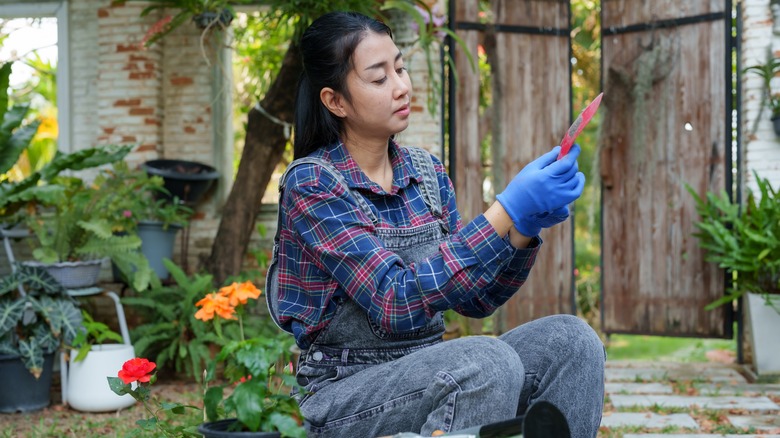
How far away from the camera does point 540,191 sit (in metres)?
1.73

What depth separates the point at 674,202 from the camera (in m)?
5.82

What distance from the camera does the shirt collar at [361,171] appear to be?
6.79ft

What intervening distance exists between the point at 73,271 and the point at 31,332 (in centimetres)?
41

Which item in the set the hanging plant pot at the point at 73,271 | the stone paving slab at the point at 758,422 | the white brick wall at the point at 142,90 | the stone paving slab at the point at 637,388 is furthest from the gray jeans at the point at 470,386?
the white brick wall at the point at 142,90

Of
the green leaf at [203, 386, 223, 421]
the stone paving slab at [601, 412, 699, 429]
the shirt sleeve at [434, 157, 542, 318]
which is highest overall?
the shirt sleeve at [434, 157, 542, 318]

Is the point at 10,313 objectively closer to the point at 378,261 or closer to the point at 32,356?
the point at 32,356

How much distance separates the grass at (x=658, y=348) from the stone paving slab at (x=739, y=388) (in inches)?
104

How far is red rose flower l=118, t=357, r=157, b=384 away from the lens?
6.98ft

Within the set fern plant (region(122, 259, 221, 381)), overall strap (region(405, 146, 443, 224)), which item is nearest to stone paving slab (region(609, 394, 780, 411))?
fern plant (region(122, 259, 221, 381))

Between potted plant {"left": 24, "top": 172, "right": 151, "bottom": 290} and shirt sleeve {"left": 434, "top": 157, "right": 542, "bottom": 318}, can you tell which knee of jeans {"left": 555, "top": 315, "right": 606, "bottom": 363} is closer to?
shirt sleeve {"left": 434, "top": 157, "right": 542, "bottom": 318}

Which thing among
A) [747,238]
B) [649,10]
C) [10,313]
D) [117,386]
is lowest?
[10,313]

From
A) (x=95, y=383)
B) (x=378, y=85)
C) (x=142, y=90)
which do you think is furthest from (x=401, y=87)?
(x=142, y=90)

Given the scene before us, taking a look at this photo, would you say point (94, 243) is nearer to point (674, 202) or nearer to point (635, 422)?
point (635, 422)

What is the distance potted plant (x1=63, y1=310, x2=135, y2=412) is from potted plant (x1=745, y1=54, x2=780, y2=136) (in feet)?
13.3
